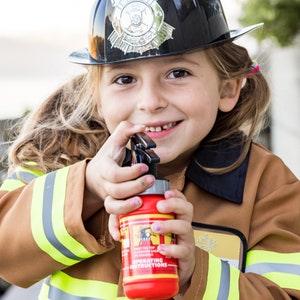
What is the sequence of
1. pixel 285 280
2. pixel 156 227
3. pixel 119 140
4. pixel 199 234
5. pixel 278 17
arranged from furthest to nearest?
pixel 278 17, pixel 199 234, pixel 285 280, pixel 119 140, pixel 156 227

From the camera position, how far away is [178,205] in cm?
191

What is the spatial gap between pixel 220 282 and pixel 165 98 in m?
0.58

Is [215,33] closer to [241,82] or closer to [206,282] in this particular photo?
[241,82]

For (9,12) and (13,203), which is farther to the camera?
(9,12)

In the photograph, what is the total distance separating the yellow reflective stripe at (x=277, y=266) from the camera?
7.67ft

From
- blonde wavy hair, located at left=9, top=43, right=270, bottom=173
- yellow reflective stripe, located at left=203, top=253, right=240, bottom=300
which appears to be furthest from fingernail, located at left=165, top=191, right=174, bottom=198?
blonde wavy hair, located at left=9, top=43, right=270, bottom=173

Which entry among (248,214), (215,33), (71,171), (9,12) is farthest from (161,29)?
(9,12)

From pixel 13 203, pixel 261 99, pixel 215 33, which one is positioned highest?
pixel 215 33

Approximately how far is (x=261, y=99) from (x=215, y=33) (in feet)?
1.69

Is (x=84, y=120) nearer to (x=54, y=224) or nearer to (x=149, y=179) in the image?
(x=54, y=224)

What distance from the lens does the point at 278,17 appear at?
7438mm

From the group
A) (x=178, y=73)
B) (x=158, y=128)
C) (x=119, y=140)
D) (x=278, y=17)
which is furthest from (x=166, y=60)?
(x=278, y=17)

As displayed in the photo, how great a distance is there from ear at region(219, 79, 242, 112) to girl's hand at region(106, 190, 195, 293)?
2.45ft

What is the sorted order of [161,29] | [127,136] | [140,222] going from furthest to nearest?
[161,29]
[127,136]
[140,222]
